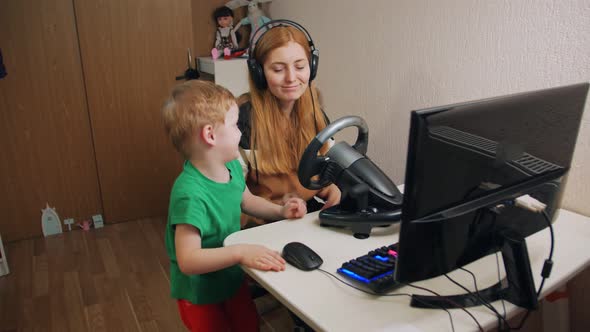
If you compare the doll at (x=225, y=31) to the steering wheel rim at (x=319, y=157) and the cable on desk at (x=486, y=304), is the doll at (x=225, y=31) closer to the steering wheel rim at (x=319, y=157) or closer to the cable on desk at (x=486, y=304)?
the steering wheel rim at (x=319, y=157)

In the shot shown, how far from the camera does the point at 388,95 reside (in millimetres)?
1606

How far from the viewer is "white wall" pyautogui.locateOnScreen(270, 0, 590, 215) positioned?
1.10 metres

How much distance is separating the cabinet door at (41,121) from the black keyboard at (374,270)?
6.70ft

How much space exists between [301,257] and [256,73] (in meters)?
0.62

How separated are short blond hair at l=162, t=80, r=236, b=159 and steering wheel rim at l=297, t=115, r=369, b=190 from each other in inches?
8.6

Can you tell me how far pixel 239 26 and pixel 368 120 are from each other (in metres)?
1.24

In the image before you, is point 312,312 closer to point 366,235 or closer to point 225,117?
point 366,235

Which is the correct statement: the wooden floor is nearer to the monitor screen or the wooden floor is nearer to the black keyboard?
the black keyboard

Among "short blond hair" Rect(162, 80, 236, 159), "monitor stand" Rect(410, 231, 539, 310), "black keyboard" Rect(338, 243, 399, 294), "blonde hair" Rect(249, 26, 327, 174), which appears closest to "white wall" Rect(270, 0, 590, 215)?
"blonde hair" Rect(249, 26, 327, 174)

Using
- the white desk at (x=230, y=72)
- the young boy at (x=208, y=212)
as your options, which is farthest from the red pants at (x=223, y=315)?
the white desk at (x=230, y=72)

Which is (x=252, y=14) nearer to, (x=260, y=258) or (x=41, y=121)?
(x=41, y=121)

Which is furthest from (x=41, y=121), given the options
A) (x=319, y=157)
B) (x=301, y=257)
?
(x=301, y=257)

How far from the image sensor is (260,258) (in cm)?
87

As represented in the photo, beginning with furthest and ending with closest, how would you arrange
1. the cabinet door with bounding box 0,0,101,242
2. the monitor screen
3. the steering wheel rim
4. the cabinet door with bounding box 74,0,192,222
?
the cabinet door with bounding box 74,0,192,222
the cabinet door with bounding box 0,0,101,242
the steering wheel rim
the monitor screen
